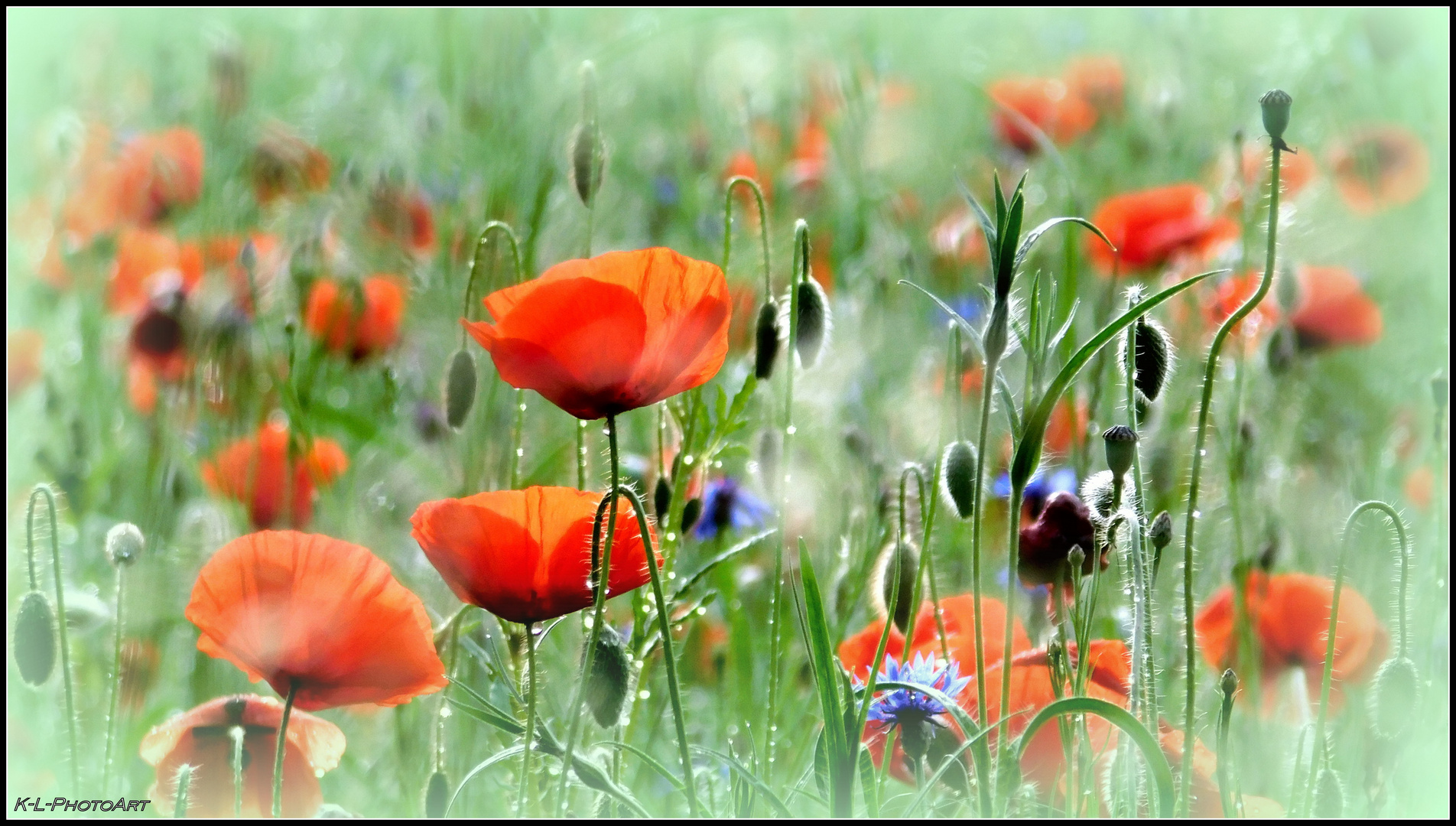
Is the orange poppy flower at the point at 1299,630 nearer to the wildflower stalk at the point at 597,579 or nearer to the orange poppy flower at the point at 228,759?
the wildflower stalk at the point at 597,579

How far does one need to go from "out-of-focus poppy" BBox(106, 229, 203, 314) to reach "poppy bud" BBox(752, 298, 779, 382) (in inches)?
44.2

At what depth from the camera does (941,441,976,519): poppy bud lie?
0.82 m

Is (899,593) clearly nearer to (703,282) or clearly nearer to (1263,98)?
(703,282)

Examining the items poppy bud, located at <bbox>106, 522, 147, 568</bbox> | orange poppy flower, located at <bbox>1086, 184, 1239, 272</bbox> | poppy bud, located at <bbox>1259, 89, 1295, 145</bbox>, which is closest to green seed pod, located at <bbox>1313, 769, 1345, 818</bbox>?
poppy bud, located at <bbox>1259, 89, 1295, 145</bbox>

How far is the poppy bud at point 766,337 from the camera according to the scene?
0.88 metres

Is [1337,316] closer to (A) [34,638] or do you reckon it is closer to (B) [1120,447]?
(B) [1120,447]

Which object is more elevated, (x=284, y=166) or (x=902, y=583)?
(x=284, y=166)

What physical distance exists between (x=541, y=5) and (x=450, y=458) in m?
0.68

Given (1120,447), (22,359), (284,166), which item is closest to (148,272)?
(22,359)

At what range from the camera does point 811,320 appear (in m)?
0.90

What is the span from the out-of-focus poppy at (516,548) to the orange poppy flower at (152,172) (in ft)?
4.75

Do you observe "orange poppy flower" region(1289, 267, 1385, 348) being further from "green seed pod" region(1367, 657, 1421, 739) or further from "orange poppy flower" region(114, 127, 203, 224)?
"orange poppy flower" region(114, 127, 203, 224)

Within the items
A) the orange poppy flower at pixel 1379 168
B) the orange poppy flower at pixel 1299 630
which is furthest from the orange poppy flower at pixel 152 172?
the orange poppy flower at pixel 1379 168

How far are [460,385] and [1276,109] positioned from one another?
620 mm
